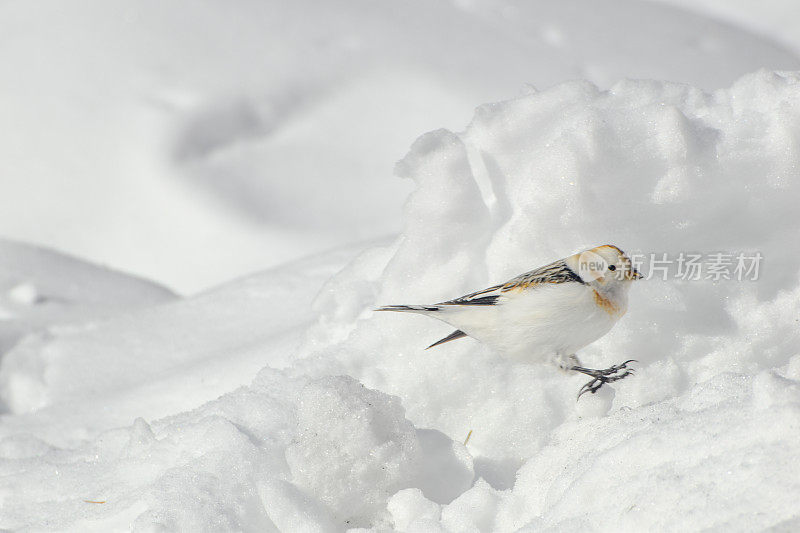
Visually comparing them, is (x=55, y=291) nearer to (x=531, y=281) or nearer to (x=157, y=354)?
(x=157, y=354)

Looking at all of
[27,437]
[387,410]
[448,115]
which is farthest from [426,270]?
[448,115]

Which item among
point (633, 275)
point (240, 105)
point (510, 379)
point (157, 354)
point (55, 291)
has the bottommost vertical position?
point (510, 379)

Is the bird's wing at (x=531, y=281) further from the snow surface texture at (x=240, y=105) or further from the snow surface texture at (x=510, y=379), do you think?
the snow surface texture at (x=240, y=105)

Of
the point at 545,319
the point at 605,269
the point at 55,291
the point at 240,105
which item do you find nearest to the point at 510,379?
the point at 545,319

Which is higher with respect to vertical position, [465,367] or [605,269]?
[605,269]

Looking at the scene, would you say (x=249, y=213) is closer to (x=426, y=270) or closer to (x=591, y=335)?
(x=426, y=270)

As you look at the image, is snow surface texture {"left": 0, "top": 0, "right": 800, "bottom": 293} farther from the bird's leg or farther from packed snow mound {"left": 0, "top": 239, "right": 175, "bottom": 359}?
the bird's leg

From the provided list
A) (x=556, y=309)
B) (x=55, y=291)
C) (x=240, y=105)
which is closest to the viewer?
(x=556, y=309)
